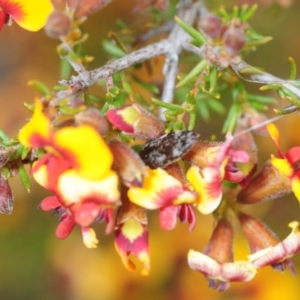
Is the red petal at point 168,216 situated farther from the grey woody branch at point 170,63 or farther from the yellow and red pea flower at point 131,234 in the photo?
the grey woody branch at point 170,63

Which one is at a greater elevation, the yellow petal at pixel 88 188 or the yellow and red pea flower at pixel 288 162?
the yellow petal at pixel 88 188

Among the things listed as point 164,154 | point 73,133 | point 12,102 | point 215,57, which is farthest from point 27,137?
point 12,102

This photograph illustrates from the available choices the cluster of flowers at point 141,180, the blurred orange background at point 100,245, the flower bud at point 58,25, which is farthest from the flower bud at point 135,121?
the blurred orange background at point 100,245

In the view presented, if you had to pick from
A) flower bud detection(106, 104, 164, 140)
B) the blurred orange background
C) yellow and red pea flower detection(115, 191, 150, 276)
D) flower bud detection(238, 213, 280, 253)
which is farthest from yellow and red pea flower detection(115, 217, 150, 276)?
the blurred orange background

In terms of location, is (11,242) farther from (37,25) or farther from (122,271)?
(37,25)

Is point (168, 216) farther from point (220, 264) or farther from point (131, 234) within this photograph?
point (220, 264)

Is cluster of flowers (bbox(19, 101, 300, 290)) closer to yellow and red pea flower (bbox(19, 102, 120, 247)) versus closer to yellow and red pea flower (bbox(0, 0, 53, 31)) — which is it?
yellow and red pea flower (bbox(19, 102, 120, 247))
